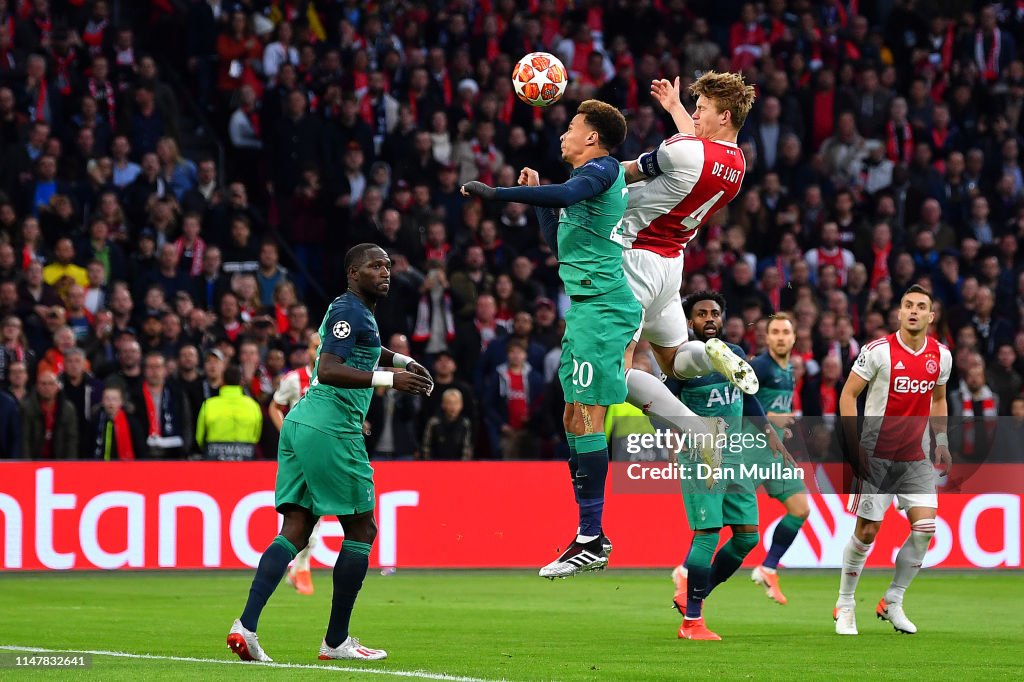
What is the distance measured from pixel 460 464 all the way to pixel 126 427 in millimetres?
3495

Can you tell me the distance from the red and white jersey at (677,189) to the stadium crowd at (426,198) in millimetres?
7325

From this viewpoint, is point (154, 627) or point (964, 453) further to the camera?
point (964, 453)

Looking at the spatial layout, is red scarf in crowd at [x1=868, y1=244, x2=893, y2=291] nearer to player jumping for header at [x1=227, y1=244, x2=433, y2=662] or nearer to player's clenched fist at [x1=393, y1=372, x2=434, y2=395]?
player jumping for header at [x1=227, y1=244, x2=433, y2=662]

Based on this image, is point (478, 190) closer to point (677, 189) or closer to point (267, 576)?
point (677, 189)

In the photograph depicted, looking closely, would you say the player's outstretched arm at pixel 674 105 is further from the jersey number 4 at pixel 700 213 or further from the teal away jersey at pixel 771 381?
the teal away jersey at pixel 771 381

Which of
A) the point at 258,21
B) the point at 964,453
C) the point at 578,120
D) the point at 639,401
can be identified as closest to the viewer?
the point at 578,120

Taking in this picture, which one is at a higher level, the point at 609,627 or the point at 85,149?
the point at 85,149

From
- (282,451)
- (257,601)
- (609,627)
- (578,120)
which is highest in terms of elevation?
(578,120)

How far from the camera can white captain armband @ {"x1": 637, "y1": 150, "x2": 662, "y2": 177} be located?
30.7ft

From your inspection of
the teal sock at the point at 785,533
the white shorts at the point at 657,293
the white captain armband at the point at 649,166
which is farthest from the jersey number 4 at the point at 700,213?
the teal sock at the point at 785,533

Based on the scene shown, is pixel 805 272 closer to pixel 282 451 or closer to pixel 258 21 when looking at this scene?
pixel 258 21

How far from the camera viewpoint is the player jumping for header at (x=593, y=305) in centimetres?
906

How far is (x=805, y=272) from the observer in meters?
19.7

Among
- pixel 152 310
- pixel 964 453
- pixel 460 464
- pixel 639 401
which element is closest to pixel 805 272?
pixel 964 453
